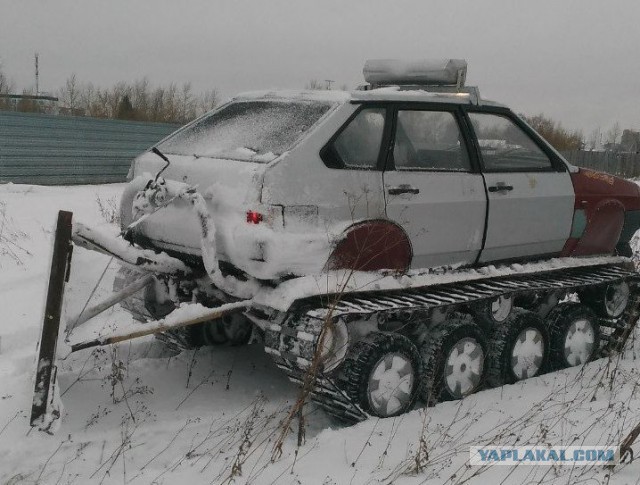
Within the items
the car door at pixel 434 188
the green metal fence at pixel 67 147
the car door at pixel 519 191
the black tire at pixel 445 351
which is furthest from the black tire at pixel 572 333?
the green metal fence at pixel 67 147

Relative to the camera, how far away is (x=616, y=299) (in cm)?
661

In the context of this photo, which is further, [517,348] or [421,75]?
[421,75]

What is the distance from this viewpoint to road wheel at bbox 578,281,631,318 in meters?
6.50

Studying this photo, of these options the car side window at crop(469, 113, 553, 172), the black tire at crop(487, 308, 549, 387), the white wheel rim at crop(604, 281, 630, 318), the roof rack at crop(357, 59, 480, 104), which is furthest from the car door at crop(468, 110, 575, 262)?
the white wheel rim at crop(604, 281, 630, 318)

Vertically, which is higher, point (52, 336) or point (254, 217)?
point (254, 217)

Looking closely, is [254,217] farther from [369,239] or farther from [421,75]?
[421,75]

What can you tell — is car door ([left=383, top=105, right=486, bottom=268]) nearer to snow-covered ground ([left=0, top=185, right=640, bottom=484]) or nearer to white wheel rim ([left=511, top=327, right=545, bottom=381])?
white wheel rim ([left=511, top=327, right=545, bottom=381])

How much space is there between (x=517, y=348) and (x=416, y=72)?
2382mm

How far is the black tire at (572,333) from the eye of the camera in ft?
→ 19.7

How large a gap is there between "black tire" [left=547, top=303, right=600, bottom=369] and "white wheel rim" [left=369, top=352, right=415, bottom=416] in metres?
1.82

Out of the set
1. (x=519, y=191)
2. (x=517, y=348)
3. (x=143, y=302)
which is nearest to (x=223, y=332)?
(x=143, y=302)

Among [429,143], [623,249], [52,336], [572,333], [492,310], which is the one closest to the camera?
[52,336]

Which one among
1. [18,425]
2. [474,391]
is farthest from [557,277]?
[18,425]

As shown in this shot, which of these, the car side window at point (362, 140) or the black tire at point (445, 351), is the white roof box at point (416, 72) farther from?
the black tire at point (445, 351)
